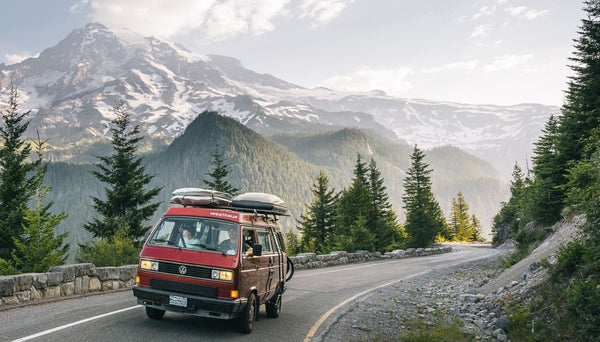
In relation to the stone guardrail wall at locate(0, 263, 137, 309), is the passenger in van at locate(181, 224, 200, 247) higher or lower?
higher

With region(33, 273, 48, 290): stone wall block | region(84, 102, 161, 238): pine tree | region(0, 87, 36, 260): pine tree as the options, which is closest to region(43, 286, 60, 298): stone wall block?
region(33, 273, 48, 290): stone wall block

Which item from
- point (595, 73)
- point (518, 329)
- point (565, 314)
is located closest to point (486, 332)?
point (518, 329)

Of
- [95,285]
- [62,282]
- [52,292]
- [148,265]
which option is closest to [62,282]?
[62,282]

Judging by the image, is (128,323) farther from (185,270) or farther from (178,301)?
(185,270)

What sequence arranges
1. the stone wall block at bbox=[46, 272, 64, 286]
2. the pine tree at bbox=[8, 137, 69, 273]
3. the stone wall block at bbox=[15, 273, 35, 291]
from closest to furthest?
the stone wall block at bbox=[15, 273, 35, 291]
the stone wall block at bbox=[46, 272, 64, 286]
the pine tree at bbox=[8, 137, 69, 273]

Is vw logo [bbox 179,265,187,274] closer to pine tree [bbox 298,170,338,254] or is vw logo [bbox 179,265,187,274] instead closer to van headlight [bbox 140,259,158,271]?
van headlight [bbox 140,259,158,271]

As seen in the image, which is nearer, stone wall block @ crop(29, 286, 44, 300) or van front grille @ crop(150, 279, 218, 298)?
van front grille @ crop(150, 279, 218, 298)

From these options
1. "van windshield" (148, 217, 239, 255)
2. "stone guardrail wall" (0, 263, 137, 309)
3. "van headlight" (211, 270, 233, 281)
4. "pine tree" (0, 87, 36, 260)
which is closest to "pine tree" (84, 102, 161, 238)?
"pine tree" (0, 87, 36, 260)

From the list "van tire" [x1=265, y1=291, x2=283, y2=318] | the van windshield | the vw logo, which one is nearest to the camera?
the vw logo

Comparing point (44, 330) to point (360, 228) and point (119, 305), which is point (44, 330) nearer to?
point (119, 305)

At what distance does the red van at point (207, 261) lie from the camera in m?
7.41

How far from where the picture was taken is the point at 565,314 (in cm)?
796

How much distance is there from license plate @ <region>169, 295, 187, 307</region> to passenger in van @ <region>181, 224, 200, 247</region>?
3.12ft

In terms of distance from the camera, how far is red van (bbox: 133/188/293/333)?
24.3ft
